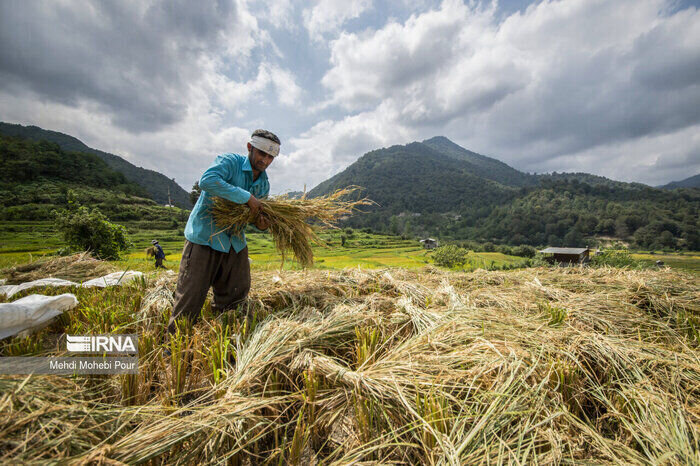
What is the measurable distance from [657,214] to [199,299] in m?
76.2

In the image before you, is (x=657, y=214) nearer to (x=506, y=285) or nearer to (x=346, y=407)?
(x=506, y=285)

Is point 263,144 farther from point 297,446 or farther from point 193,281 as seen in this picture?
point 297,446

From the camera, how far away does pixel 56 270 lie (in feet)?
A: 16.3

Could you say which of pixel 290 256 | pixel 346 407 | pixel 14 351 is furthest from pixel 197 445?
pixel 290 256

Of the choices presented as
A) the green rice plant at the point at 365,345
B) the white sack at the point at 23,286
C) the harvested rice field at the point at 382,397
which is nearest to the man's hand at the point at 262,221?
the harvested rice field at the point at 382,397

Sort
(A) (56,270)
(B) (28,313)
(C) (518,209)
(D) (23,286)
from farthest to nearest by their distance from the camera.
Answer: (C) (518,209)
(A) (56,270)
(D) (23,286)
(B) (28,313)

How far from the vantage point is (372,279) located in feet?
11.2

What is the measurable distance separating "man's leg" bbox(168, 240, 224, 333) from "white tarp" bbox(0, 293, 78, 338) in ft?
3.42

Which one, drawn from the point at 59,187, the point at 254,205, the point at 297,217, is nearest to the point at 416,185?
the point at 59,187

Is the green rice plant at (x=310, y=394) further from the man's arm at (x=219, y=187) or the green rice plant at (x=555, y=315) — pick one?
the green rice plant at (x=555, y=315)

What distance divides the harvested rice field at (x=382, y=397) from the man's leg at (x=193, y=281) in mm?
158

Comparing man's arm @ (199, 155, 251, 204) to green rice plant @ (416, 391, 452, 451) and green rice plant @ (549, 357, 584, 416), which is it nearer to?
green rice plant @ (416, 391, 452, 451)

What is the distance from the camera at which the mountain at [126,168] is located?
75125 millimetres

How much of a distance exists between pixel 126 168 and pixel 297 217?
366 ft
